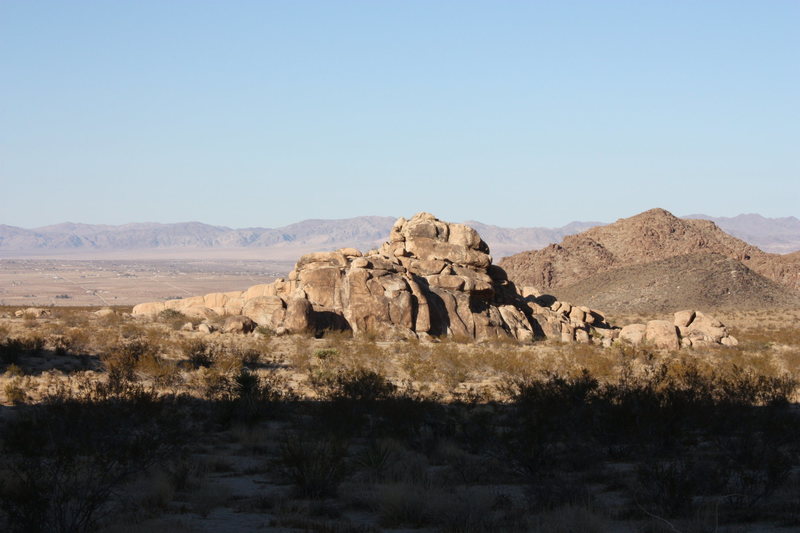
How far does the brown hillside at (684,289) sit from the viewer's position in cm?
7156

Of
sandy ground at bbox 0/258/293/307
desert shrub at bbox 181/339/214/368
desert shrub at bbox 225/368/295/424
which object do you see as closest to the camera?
desert shrub at bbox 225/368/295/424

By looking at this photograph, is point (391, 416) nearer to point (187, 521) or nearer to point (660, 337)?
point (187, 521)

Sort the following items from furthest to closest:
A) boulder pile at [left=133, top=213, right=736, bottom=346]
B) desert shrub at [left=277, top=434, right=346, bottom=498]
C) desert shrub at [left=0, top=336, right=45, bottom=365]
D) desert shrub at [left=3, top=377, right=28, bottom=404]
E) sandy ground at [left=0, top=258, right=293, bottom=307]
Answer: sandy ground at [left=0, top=258, right=293, bottom=307] → boulder pile at [left=133, top=213, right=736, bottom=346] → desert shrub at [left=0, top=336, right=45, bottom=365] → desert shrub at [left=3, top=377, right=28, bottom=404] → desert shrub at [left=277, top=434, right=346, bottom=498]

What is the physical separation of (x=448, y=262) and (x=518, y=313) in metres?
4.15

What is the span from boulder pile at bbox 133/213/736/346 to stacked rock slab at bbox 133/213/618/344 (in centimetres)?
4

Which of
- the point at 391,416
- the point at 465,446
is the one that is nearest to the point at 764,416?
the point at 465,446

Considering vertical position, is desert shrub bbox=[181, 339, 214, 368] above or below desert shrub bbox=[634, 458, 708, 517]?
below

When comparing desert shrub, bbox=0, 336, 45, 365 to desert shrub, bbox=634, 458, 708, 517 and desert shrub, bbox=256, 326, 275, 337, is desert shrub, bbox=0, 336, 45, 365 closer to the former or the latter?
desert shrub, bbox=256, 326, 275, 337

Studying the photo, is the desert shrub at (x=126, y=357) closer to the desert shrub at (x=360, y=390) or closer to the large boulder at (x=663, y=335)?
the desert shrub at (x=360, y=390)

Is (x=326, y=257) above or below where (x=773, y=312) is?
above

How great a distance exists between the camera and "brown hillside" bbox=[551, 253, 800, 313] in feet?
235

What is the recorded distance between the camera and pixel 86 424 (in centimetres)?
1323

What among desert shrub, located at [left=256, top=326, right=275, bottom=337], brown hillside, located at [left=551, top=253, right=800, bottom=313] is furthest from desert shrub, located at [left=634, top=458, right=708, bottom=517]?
brown hillside, located at [left=551, top=253, right=800, bottom=313]

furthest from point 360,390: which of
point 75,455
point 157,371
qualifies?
point 75,455
